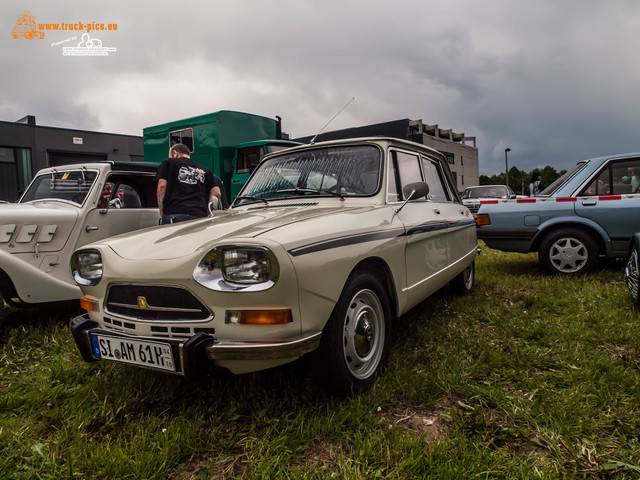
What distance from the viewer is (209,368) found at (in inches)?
76.4

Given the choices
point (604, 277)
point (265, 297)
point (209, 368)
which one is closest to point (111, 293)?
point (209, 368)

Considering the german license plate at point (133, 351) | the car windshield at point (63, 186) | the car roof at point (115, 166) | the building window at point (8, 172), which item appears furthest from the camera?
the building window at point (8, 172)

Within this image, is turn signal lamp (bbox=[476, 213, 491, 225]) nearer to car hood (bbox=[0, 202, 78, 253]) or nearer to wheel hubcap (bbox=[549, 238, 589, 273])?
wheel hubcap (bbox=[549, 238, 589, 273])

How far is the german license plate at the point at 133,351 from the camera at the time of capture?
193 centimetres

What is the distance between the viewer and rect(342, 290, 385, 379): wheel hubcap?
7.63 feet

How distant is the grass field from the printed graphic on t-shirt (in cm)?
204

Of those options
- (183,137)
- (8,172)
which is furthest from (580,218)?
(8,172)

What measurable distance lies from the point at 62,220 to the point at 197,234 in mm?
2511

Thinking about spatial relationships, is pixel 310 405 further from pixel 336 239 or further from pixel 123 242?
pixel 123 242

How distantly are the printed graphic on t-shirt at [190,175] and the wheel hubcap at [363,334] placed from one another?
2.94 meters

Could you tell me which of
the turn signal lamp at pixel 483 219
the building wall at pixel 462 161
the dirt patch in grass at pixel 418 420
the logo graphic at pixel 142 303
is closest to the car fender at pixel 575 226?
the turn signal lamp at pixel 483 219

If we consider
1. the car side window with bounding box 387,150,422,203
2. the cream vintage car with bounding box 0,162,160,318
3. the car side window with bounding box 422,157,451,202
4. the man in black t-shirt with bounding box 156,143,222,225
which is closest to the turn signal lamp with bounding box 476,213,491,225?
the car side window with bounding box 422,157,451,202

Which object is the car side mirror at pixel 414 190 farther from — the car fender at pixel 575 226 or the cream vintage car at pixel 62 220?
the car fender at pixel 575 226

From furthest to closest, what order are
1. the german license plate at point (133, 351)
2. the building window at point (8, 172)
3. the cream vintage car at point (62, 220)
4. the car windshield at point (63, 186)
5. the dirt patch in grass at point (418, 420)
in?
the building window at point (8, 172) → the car windshield at point (63, 186) → the cream vintage car at point (62, 220) → the dirt patch in grass at point (418, 420) → the german license plate at point (133, 351)
